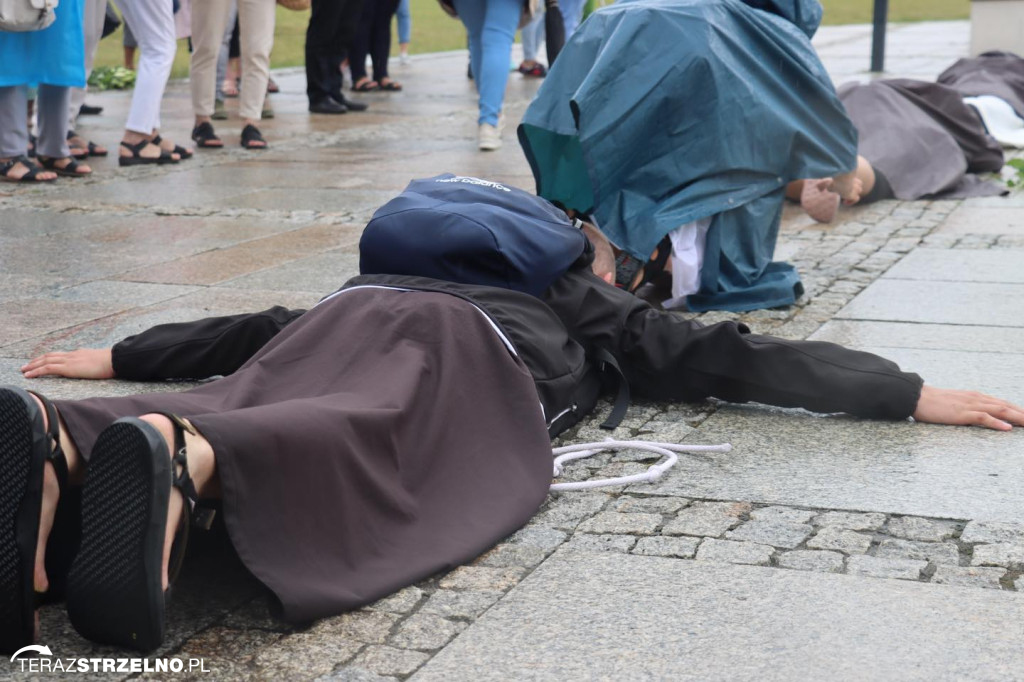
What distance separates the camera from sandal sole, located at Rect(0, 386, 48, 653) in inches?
84.0

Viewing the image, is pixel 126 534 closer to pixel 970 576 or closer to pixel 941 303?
pixel 970 576

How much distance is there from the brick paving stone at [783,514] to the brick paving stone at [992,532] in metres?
0.30

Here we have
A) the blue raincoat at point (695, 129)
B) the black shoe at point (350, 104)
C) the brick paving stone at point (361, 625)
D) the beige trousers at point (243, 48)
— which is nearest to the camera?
the brick paving stone at point (361, 625)

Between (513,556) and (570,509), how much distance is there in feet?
0.94

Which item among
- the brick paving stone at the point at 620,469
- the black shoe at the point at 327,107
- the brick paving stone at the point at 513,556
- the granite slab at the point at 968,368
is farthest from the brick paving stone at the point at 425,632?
the black shoe at the point at 327,107

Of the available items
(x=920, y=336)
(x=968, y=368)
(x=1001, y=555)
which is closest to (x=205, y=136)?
(x=920, y=336)

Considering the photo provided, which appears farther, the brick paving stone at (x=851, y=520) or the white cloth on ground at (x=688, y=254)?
the white cloth on ground at (x=688, y=254)

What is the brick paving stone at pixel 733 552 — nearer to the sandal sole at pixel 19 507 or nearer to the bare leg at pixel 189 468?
the bare leg at pixel 189 468

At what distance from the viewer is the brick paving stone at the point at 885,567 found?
2.50 metres

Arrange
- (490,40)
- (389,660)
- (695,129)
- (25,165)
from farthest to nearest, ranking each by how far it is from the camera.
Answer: (490,40) → (25,165) → (695,129) → (389,660)

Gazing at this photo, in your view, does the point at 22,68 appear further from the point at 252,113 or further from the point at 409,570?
the point at 409,570

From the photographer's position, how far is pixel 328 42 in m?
10.3

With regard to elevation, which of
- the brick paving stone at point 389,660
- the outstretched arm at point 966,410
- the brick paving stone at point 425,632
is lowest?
the brick paving stone at point 425,632

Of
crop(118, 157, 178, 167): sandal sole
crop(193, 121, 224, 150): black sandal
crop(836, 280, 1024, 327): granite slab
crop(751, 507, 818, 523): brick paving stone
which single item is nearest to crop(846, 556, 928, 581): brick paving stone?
crop(751, 507, 818, 523): brick paving stone
